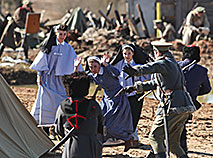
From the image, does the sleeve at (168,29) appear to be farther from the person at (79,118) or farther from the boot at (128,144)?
the person at (79,118)

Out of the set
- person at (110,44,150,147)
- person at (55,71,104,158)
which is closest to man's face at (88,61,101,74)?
person at (110,44,150,147)

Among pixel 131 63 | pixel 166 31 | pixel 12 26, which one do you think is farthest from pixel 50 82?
pixel 166 31

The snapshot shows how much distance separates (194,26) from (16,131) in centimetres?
1178

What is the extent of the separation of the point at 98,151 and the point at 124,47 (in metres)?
2.47

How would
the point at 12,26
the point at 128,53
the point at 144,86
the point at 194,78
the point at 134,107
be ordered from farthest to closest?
the point at 12,26 < the point at 134,107 < the point at 128,53 < the point at 194,78 < the point at 144,86

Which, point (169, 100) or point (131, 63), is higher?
point (131, 63)

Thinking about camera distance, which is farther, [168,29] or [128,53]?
[168,29]

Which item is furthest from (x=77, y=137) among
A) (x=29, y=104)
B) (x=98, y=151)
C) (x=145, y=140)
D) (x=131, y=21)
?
(x=131, y=21)

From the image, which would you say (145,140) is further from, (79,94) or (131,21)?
(131,21)

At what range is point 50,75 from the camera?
274 inches

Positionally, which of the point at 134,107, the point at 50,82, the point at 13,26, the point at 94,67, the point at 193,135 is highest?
the point at 13,26

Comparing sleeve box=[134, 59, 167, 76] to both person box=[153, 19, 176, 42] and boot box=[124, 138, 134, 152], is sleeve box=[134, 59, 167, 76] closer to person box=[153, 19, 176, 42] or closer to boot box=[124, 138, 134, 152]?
boot box=[124, 138, 134, 152]

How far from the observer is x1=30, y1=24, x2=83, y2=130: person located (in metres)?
6.82

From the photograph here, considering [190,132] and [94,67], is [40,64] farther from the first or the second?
[190,132]
